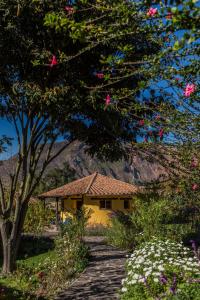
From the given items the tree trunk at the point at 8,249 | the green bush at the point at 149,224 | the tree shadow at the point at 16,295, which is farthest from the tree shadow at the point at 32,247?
the tree shadow at the point at 16,295

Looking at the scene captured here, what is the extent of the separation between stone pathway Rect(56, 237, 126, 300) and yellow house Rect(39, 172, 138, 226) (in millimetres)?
18916

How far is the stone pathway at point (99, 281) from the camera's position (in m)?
8.78

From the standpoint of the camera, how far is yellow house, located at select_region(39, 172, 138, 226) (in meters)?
33.3

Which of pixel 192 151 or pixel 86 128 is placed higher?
pixel 86 128

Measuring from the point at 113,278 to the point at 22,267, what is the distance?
401 centimetres

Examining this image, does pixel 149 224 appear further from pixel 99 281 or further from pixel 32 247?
pixel 32 247

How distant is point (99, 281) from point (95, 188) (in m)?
24.0

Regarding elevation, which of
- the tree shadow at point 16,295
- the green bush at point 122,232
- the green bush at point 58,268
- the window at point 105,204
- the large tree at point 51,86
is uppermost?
the large tree at point 51,86

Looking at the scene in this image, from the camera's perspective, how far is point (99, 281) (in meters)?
10.2

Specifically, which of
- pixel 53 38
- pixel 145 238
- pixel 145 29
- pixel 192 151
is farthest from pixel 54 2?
pixel 145 238

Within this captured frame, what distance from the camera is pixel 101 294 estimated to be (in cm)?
880

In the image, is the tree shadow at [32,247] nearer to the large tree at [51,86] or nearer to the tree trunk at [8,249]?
the tree trunk at [8,249]

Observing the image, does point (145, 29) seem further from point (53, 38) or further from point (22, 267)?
point (22, 267)

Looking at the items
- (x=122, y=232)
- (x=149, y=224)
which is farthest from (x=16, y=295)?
(x=122, y=232)
